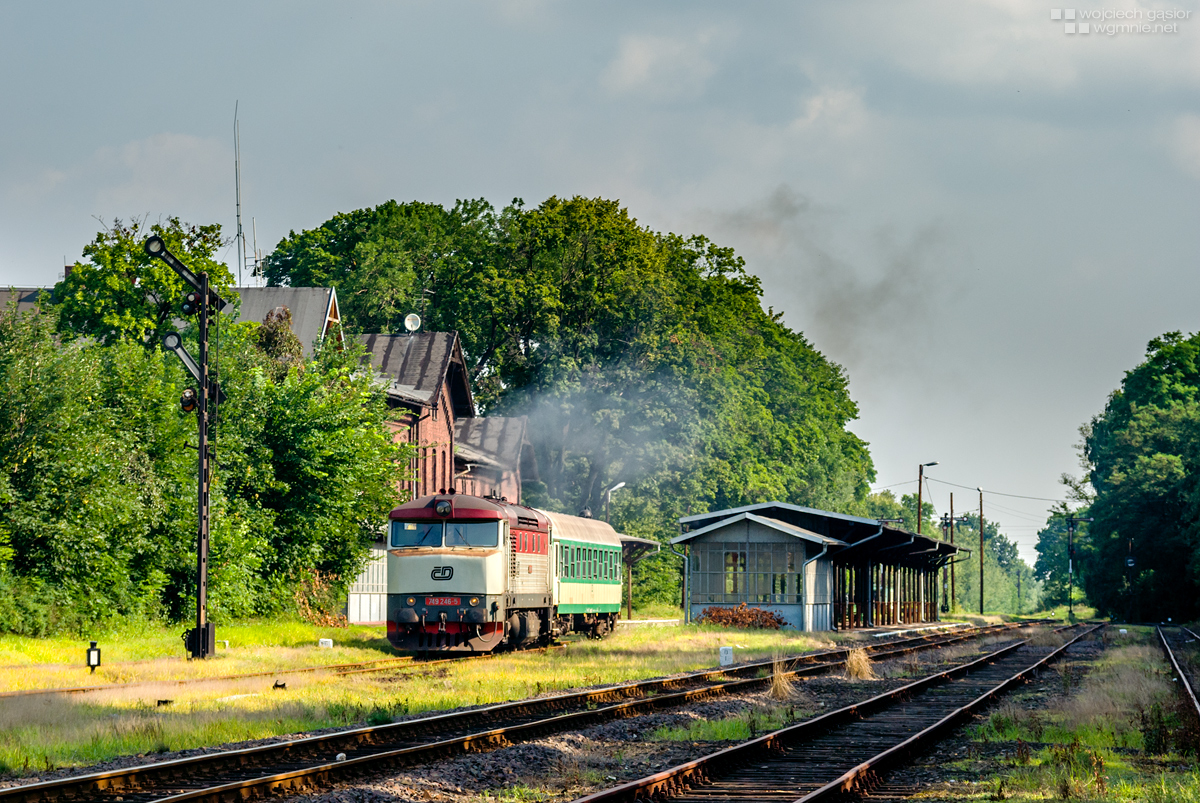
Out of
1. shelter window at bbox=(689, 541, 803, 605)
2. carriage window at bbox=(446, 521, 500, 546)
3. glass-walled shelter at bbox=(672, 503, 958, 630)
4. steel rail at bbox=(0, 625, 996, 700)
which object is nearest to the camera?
steel rail at bbox=(0, 625, 996, 700)

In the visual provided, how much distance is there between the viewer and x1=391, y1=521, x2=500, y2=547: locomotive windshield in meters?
25.5

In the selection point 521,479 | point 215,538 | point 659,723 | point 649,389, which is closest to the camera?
point 659,723

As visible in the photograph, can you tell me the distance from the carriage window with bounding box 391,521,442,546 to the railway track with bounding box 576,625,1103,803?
10214 millimetres

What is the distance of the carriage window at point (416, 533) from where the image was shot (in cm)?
2595

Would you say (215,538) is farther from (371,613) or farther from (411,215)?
(411,215)

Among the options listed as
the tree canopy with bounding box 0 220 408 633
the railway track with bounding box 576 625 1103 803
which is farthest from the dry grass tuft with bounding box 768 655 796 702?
the tree canopy with bounding box 0 220 408 633

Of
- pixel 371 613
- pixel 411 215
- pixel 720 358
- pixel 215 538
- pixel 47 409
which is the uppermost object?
pixel 411 215

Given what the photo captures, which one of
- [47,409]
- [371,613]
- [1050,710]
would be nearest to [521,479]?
[371,613]

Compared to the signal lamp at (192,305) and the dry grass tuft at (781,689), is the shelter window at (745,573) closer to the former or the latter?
the dry grass tuft at (781,689)

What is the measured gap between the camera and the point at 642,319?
184 ft

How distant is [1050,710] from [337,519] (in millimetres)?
21403

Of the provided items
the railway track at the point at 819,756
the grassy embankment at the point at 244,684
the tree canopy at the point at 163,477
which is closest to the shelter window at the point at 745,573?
the grassy embankment at the point at 244,684

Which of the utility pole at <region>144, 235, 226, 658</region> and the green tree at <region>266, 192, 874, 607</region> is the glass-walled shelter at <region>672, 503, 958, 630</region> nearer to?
the green tree at <region>266, 192, 874, 607</region>

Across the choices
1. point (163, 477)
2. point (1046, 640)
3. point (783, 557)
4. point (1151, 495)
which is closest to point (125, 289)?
point (163, 477)
